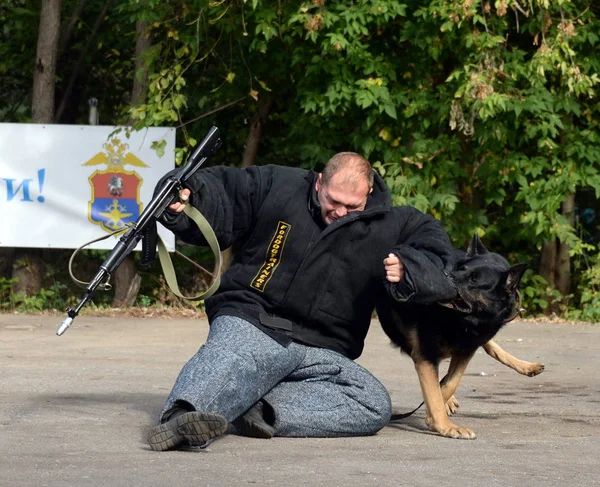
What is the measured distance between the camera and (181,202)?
5707mm

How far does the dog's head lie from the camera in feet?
18.6

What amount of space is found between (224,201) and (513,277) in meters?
1.49

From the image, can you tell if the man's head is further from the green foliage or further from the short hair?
the green foliage

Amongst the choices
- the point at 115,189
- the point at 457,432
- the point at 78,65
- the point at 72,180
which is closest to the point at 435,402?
the point at 457,432

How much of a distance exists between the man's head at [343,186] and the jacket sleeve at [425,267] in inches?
12.5

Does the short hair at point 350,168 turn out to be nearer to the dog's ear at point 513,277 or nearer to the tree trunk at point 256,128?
the dog's ear at point 513,277

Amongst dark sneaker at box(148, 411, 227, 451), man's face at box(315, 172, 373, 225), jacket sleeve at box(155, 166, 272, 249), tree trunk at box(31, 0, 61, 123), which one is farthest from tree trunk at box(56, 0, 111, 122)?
dark sneaker at box(148, 411, 227, 451)

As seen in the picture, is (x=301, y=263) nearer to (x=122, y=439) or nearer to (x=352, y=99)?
(x=122, y=439)

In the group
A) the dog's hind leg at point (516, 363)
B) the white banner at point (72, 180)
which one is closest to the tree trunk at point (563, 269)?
the white banner at point (72, 180)

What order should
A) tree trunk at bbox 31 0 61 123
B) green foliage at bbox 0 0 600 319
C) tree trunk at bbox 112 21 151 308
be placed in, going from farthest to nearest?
tree trunk at bbox 31 0 61 123
tree trunk at bbox 112 21 151 308
green foliage at bbox 0 0 600 319

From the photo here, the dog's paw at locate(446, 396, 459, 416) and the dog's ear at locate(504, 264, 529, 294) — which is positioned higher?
the dog's ear at locate(504, 264, 529, 294)

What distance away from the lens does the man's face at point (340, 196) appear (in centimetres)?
574

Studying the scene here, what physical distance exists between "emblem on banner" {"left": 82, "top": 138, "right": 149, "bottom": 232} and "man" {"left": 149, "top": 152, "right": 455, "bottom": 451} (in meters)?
7.01

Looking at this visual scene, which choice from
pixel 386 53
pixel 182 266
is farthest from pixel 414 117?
pixel 182 266
